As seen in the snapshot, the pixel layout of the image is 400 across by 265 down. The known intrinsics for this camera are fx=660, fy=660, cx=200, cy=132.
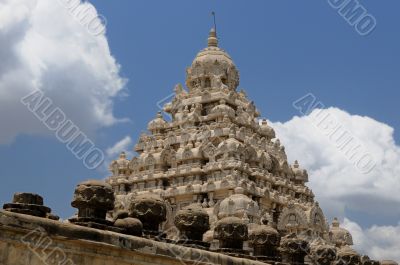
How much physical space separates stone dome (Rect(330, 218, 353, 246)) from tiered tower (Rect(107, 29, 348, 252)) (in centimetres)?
90


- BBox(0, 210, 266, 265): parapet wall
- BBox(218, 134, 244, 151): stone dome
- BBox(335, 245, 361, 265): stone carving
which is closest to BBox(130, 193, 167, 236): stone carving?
BBox(0, 210, 266, 265): parapet wall

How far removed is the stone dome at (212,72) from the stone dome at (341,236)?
14514 millimetres

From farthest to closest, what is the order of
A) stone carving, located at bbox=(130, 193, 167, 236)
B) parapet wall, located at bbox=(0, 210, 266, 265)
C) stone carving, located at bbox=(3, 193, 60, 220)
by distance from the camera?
stone carving, located at bbox=(130, 193, 167, 236) < stone carving, located at bbox=(3, 193, 60, 220) < parapet wall, located at bbox=(0, 210, 266, 265)

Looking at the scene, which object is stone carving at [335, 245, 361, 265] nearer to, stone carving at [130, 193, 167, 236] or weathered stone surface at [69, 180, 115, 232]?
stone carving at [130, 193, 167, 236]

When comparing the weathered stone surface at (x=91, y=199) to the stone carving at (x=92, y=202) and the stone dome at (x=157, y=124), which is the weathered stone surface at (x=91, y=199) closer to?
the stone carving at (x=92, y=202)

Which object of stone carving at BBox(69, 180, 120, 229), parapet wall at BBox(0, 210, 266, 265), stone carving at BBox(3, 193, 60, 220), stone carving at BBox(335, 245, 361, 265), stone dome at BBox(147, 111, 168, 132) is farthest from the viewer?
stone dome at BBox(147, 111, 168, 132)

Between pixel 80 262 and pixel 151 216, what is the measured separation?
8.50ft

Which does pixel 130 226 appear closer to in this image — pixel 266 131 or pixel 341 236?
pixel 341 236

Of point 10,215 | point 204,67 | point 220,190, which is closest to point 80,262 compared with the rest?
point 10,215

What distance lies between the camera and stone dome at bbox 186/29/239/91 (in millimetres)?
55250

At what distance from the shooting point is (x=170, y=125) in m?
53.6

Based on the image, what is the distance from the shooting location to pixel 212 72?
5528 centimetres

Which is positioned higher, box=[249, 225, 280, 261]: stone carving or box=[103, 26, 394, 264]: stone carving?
box=[103, 26, 394, 264]: stone carving

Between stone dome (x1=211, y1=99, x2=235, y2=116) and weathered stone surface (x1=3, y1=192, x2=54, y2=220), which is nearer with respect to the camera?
weathered stone surface (x1=3, y1=192, x2=54, y2=220)
